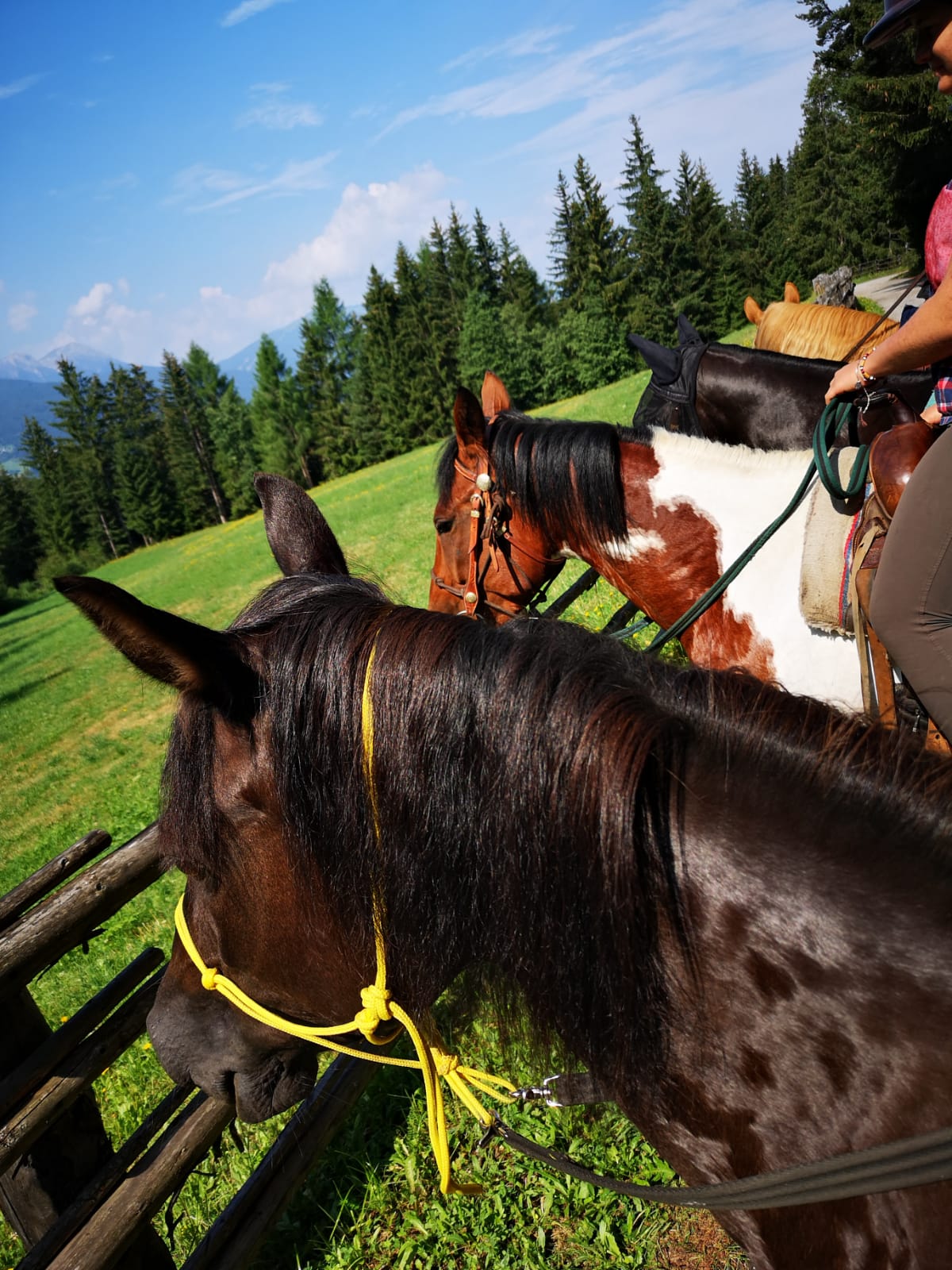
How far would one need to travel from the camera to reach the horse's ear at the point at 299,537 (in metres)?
1.97

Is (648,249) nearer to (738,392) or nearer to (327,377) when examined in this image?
(327,377)

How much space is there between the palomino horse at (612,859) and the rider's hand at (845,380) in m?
1.95

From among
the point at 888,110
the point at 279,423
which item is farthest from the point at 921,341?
the point at 279,423

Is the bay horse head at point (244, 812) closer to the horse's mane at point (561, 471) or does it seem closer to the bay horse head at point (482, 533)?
the horse's mane at point (561, 471)

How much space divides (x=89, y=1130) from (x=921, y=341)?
13.0 feet

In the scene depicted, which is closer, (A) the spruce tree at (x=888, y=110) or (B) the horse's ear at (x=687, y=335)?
(B) the horse's ear at (x=687, y=335)

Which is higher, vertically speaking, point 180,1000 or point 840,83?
point 840,83

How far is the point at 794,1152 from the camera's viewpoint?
121 centimetres

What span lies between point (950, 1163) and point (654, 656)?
0.87 meters

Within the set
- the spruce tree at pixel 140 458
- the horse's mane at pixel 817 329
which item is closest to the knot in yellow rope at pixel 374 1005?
the horse's mane at pixel 817 329

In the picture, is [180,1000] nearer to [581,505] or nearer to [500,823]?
[500,823]

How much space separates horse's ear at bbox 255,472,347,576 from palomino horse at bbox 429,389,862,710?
193 cm

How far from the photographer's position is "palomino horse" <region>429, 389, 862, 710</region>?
10.2ft

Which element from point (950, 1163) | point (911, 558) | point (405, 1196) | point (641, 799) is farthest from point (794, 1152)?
point (405, 1196)
